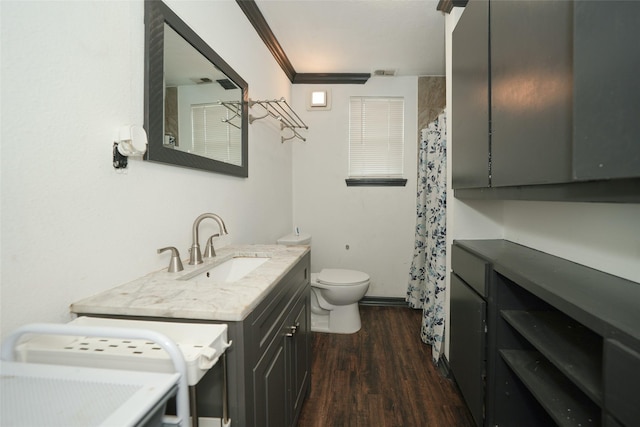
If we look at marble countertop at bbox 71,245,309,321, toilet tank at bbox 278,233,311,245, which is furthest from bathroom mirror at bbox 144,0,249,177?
toilet tank at bbox 278,233,311,245

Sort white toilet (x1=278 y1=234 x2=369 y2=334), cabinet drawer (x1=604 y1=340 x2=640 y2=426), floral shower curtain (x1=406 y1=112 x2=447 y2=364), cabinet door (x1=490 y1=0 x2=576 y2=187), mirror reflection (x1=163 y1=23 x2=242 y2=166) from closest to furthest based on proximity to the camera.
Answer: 1. cabinet drawer (x1=604 y1=340 x2=640 y2=426)
2. cabinet door (x1=490 y1=0 x2=576 y2=187)
3. mirror reflection (x1=163 y1=23 x2=242 y2=166)
4. floral shower curtain (x1=406 y1=112 x2=447 y2=364)
5. white toilet (x1=278 y1=234 x2=369 y2=334)

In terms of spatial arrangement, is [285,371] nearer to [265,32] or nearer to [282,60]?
[265,32]

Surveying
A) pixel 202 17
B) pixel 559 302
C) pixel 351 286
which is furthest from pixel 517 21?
pixel 351 286

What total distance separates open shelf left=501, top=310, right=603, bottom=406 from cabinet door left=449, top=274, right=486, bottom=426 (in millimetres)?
157

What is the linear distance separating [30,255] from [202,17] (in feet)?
4.14

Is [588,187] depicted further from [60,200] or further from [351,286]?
[351,286]

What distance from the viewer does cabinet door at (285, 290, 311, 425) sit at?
4.09 ft

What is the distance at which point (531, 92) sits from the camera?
100cm

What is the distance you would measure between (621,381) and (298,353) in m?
1.13

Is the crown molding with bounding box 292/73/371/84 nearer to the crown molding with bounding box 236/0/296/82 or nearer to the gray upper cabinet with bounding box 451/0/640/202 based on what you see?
the crown molding with bounding box 236/0/296/82

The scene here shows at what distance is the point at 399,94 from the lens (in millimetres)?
2992

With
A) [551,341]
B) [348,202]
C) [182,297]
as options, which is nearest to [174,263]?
[182,297]

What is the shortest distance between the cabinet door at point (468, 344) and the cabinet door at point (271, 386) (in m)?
0.93

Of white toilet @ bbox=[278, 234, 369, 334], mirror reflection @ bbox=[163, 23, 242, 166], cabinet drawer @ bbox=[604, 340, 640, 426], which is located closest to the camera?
cabinet drawer @ bbox=[604, 340, 640, 426]
